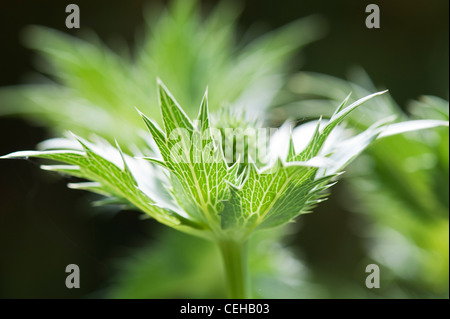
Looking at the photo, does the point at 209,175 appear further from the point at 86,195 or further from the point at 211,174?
the point at 86,195

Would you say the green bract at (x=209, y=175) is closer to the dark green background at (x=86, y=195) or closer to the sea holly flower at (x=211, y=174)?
the sea holly flower at (x=211, y=174)

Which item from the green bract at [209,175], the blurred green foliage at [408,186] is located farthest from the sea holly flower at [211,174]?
Result: the blurred green foliage at [408,186]

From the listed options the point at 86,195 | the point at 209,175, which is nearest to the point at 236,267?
the point at 209,175

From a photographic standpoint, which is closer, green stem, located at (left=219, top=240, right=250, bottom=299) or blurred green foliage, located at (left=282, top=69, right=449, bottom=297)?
green stem, located at (left=219, top=240, right=250, bottom=299)

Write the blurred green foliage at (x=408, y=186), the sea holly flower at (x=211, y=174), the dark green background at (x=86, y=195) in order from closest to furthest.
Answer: the sea holly flower at (x=211, y=174) → the blurred green foliage at (x=408, y=186) → the dark green background at (x=86, y=195)

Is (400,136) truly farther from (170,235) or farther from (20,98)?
(20,98)

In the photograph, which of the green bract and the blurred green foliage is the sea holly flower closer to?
the green bract

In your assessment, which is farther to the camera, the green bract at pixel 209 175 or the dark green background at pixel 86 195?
the dark green background at pixel 86 195

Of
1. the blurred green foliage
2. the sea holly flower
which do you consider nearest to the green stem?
the sea holly flower

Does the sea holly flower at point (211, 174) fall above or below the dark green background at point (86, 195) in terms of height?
below
